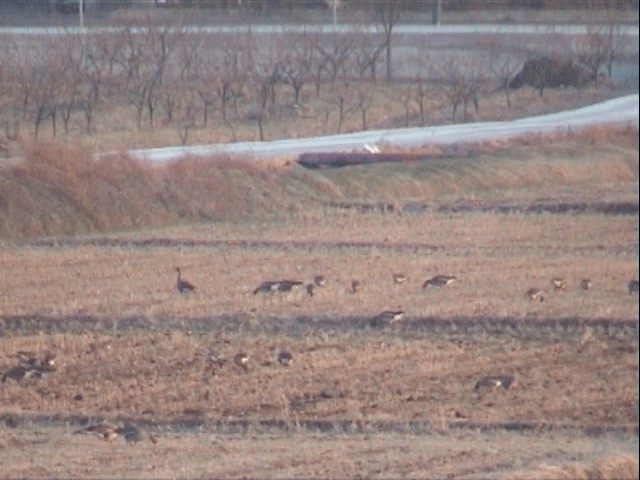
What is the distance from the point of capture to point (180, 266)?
1494 cm

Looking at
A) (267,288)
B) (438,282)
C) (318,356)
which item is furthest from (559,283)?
(318,356)

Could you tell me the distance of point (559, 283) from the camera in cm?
1407

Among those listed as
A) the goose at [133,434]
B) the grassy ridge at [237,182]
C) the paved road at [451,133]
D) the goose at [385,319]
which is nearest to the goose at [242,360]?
the goose at [385,319]

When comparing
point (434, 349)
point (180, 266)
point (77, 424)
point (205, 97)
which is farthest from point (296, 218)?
point (77, 424)

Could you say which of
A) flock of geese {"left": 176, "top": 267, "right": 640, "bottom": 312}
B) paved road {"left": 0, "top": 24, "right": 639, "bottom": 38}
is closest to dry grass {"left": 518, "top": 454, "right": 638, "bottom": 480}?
flock of geese {"left": 176, "top": 267, "right": 640, "bottom": 312}

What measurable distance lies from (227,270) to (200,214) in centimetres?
333

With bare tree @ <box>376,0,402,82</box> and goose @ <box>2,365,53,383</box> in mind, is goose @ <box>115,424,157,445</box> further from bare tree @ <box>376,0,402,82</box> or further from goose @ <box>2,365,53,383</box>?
bare tree @ <box>376,0,402,82</box>

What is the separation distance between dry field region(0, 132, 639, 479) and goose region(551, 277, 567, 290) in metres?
0.06

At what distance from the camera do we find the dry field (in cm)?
828

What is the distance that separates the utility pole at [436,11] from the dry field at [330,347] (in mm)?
6059

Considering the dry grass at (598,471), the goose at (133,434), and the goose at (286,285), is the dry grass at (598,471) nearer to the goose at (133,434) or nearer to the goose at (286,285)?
the goose at (133,434)

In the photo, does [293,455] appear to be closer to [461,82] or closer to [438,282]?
[438,282]

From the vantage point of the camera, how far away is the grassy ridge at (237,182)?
10798mm

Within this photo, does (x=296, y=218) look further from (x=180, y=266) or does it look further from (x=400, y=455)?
(x=400, y=455)
